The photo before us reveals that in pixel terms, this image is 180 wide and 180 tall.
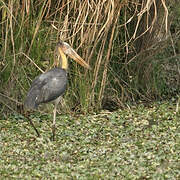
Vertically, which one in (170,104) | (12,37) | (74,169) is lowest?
(170,104)

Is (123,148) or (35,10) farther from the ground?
(35,10)

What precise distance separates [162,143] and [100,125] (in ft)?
3.44

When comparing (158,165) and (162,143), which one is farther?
(162,143)

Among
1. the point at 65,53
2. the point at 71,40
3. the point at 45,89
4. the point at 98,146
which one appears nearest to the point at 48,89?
the point at 45,89

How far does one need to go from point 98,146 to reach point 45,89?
859 millimetres

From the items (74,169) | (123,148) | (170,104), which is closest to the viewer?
(74,169)

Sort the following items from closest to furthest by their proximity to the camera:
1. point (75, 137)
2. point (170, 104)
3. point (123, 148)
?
point (123, 148)
point (75, 137)
point (170, 104)

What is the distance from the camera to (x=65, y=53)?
7.42 m

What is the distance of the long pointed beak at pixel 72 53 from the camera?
738 cm

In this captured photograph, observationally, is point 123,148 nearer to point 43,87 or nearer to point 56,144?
point 56,144

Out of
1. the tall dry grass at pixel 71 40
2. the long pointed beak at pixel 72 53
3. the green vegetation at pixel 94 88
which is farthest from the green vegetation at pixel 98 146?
the long pointed beak at pixel 72 53

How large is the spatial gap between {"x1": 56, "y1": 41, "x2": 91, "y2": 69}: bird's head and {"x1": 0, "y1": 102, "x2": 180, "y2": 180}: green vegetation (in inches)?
24.4

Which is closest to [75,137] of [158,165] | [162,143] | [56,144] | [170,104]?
[56,144]

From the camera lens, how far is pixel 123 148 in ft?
20.9
